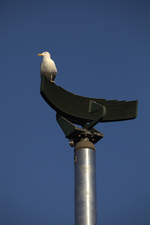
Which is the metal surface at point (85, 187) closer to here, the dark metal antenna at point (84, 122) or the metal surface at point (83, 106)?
the dark metal antenna at point (84, 122)

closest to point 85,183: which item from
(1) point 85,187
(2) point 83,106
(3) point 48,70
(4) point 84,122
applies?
(1) point 85,187

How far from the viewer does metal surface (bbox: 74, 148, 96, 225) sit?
22.0m

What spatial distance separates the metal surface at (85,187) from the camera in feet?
72.3

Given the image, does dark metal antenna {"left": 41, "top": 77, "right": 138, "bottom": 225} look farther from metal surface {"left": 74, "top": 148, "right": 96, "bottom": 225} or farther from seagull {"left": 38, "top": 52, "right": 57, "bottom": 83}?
seagull {"left": 38, "top": 52, "right": 57, "bottom": 83}

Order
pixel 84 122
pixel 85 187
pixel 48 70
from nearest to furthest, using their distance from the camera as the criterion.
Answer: pixel 85 187
pixel 84 122
pixel 48 70

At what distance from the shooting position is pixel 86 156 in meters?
23.4

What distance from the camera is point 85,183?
2266 centimetres

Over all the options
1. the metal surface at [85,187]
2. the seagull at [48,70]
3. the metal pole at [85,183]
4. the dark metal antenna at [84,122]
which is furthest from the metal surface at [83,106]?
the metal surface at [85,187]

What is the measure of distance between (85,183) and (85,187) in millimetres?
171

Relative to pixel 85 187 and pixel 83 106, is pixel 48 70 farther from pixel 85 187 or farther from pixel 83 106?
pixel 85 187

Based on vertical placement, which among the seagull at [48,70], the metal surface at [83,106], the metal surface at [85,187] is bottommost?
the metal surface at [85,187]

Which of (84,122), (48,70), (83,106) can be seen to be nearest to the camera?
(84,122)

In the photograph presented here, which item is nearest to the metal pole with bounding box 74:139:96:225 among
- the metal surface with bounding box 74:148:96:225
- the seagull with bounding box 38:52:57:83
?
the metal surface with bounding box 74:148:96:225

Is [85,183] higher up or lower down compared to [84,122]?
lower down
